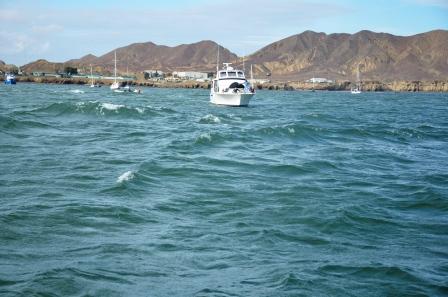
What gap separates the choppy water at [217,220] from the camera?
32.1 ft

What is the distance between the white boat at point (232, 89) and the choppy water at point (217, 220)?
3353cm

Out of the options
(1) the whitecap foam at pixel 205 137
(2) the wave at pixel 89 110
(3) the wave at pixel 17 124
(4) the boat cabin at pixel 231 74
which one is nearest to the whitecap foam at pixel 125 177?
(1) the whitecap foam at pixel 205 137

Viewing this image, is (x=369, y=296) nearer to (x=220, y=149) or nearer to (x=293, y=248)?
(x=293, y=248)

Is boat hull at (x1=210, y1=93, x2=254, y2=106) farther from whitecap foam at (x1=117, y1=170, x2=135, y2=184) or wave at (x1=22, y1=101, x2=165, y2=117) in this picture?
whitecap foam at (x1=117, y1=170, x2=135, y2=184)

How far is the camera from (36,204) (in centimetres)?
1443

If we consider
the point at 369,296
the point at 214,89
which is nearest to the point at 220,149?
the point at 369,296

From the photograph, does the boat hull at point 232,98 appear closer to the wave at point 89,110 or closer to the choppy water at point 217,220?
the wave at point 89,110

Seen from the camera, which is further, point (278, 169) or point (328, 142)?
point (328, 142)

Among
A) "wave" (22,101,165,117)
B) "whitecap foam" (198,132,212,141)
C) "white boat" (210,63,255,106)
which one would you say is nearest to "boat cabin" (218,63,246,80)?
"white boat" (210,63,255,106)

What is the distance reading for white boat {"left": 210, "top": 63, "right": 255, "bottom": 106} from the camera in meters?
61.1

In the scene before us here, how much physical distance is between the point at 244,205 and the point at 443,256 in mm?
5504

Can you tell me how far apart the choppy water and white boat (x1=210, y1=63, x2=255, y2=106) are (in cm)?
3353

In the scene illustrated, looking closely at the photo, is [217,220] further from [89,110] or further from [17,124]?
[89,110]

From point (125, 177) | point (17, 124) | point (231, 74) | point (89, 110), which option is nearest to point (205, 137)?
point (17, 124)
